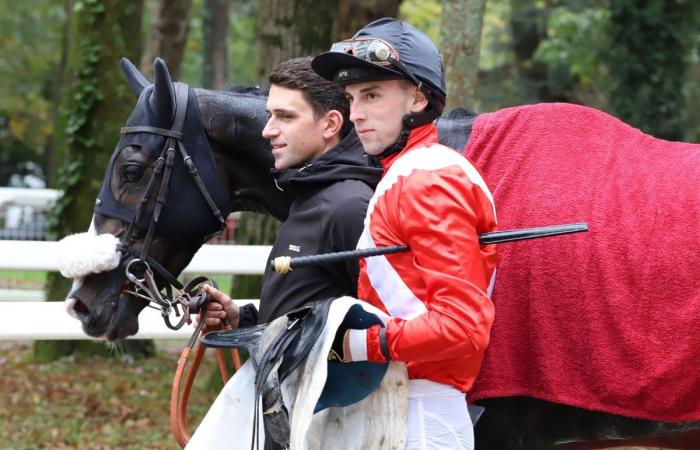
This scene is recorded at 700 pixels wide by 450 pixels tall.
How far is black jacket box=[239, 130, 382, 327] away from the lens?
310 centimetres

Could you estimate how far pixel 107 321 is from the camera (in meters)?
3.53

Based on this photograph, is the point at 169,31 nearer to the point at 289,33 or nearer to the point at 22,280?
the point at 22,280

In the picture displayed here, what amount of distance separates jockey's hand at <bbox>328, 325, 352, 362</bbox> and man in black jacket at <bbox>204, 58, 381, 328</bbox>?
39 cm

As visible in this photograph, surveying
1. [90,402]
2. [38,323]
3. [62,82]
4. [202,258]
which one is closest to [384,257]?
[38,323]

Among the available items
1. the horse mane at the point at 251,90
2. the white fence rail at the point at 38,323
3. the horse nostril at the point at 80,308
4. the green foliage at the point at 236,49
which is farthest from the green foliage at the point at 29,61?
the horse nostril at the point at 80,308

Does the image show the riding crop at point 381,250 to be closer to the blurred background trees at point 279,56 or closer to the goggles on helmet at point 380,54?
the goggles on helmet at point 380,54

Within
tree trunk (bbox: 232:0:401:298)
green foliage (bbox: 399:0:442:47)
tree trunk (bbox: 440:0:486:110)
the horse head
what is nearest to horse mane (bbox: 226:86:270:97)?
the horse head

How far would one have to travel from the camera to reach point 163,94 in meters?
3.59

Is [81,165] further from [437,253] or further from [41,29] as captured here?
[41,29]

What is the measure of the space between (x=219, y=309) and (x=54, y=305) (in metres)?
2.23

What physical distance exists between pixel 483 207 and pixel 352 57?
1.81 ft

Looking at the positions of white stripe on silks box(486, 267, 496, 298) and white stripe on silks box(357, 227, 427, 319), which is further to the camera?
white stripe on silks box(486, 267, 496, 298)

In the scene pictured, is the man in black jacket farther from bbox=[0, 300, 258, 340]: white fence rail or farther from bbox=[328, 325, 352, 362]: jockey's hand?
bbox=[0, 300, 258, 340]: white fence rail

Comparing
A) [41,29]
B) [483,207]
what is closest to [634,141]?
[483,207]
